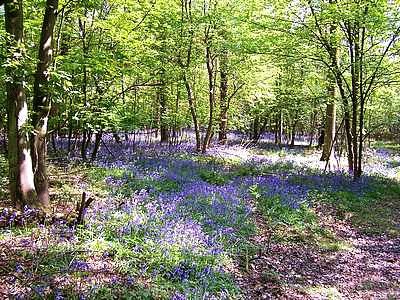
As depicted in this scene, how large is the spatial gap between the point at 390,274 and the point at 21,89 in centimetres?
720

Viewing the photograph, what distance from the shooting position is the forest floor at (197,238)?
504 cm

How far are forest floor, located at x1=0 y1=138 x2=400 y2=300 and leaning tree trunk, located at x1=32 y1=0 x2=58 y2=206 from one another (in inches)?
34.0

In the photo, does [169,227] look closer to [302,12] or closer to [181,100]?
[302,12]

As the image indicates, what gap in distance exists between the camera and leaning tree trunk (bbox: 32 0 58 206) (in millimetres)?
6637

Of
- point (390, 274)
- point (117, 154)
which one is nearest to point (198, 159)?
point (117, 154)

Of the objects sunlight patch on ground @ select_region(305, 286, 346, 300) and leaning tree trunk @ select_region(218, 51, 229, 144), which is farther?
leaning tree trunk @ select_region(218, 51, 229, 144)

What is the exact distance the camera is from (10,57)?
6.02m

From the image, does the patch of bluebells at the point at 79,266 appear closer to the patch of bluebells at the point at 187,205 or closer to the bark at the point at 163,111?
the patch of bluebells at the point at 187,205

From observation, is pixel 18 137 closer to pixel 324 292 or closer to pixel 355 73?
pixel 324 292

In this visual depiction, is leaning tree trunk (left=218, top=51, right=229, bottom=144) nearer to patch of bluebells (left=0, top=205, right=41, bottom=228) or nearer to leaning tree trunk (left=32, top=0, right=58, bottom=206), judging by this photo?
leaning tree trunk (left=32, top=0, right=58, bottom=206)

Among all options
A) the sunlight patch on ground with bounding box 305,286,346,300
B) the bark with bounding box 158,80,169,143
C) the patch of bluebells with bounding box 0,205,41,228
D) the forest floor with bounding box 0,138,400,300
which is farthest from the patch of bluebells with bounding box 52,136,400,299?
the bark with bounding box 158,80,169,143

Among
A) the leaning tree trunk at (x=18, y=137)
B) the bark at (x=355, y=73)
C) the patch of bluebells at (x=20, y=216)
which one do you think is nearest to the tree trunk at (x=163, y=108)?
the bark at (x=355, y=73)

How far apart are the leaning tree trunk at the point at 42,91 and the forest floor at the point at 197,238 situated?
0.86 meters

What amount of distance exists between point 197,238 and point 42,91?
3642 millimetres
